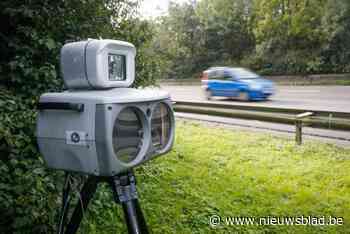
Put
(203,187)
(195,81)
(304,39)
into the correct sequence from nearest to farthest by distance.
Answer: (203,187) < (304,39) < (195,81)

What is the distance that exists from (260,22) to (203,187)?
17.6 meters

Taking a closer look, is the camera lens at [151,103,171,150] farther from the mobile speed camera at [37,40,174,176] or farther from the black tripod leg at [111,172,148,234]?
the black tripod leg at [111,172,148,234]

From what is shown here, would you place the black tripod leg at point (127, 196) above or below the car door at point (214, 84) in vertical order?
below

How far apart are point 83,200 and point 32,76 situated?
1314 millimetres

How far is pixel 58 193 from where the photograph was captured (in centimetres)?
196

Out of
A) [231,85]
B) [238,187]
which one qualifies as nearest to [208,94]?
[231,85]

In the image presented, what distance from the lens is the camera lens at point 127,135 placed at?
105 cm

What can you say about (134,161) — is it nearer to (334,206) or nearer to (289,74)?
(334,206)

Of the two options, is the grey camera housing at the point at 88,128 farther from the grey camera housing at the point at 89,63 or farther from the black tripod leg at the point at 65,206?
the black tripod leg at the point at 65,206

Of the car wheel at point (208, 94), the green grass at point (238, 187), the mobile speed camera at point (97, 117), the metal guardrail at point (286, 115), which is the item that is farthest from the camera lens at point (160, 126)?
the car wheel at point (208, 94)

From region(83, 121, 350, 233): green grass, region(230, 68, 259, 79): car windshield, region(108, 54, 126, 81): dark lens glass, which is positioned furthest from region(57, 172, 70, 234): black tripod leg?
region(230, 68, 259, 79): car windshield

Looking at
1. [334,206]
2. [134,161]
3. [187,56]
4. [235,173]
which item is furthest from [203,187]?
[187,56]

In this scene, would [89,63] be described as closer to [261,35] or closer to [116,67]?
[116,67]

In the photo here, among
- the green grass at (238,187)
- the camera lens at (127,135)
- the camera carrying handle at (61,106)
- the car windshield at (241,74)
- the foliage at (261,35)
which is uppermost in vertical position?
the foliage at (261,35)
